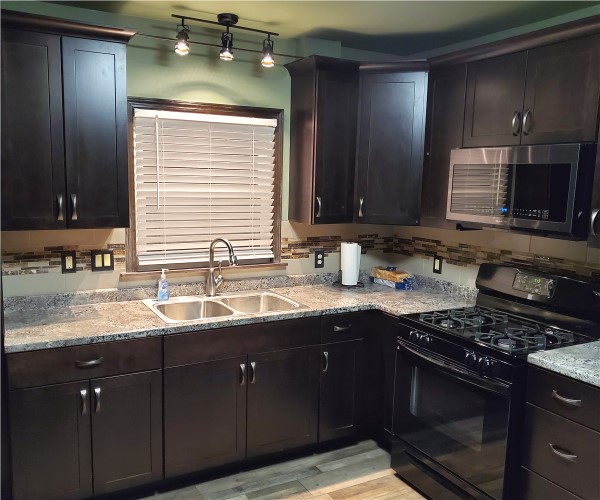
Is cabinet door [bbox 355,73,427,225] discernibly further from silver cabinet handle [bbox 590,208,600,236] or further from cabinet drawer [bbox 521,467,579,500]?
cabinet drawer [bbox 521,467,579,500]

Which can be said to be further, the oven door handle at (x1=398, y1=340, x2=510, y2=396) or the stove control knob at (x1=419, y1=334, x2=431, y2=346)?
the stove control knob at (x1=419, y1=334, x2=431, y2=346)

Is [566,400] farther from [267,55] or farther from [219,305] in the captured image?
[267,55]

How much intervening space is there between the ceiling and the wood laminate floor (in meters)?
2.50

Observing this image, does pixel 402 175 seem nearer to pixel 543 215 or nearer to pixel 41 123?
pixel 543 215

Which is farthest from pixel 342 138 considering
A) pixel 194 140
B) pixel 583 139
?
pixel 583 139

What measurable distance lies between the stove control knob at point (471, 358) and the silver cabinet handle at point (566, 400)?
0.36 metres

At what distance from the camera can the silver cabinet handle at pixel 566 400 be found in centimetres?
202

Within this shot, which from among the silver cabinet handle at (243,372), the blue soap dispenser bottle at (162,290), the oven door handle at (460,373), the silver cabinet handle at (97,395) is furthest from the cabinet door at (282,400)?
the silver cabinet handle at (97,395)

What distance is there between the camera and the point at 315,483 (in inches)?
111

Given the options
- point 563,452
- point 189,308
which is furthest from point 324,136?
point 563,452

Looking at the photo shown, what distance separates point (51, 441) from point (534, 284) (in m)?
2.49

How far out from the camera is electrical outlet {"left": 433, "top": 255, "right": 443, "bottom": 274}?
3.50 metres

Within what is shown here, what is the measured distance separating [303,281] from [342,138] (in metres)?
0.98

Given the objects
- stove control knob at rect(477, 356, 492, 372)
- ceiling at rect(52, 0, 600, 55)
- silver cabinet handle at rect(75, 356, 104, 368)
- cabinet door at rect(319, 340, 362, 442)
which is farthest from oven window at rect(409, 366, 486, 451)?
ceiling at rect(52, 0, 600, 55)
